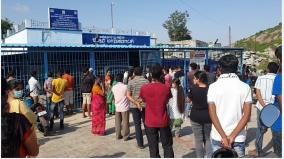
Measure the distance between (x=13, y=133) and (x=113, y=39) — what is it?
2732cm

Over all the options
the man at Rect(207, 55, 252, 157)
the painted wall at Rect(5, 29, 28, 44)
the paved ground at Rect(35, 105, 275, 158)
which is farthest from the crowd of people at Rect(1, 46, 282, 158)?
the painted wall at Rect(5, 29, 28, 44)

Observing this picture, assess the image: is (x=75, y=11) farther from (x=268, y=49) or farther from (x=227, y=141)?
(x=268, y=49)

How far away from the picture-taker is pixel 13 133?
10.5 ft

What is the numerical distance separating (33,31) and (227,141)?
25.8 meters

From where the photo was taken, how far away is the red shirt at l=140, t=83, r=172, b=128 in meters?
5.93

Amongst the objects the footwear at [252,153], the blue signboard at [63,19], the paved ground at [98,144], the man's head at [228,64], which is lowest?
the paved ground at [98,144]

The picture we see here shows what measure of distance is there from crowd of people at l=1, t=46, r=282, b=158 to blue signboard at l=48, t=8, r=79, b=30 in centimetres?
1814

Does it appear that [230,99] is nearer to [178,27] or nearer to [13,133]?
[13,133]

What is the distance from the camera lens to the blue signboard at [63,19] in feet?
94.6

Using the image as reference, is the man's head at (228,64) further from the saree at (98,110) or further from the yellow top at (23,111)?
the saree at (98,110)

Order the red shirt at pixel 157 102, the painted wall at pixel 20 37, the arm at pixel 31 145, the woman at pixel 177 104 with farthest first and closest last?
the painted wall at pixel 20 37 < the woman at pixel 177 104 < the red shirt at pixel 157 102 < the arm at pixel 31 145

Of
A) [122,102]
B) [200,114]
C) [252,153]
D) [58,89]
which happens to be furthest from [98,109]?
[200,114]

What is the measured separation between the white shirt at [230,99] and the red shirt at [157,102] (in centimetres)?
200

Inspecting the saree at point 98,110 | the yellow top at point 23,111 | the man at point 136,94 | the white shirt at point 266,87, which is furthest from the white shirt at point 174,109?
the yellow top at point 23,111
